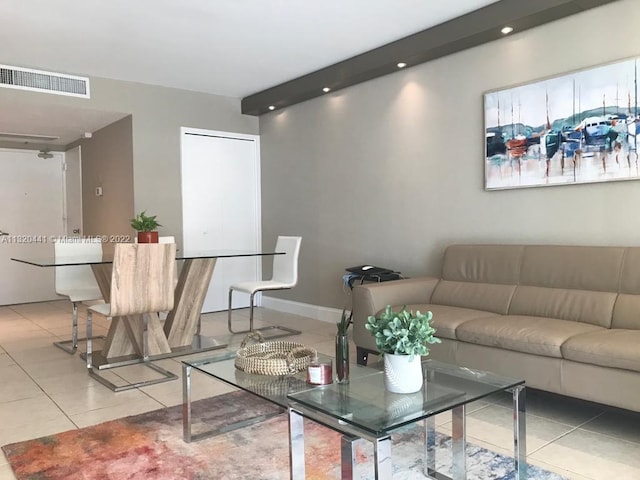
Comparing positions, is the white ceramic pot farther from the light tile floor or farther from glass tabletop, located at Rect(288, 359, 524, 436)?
the light tile floor

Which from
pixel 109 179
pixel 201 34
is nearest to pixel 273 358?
pixel 201 34

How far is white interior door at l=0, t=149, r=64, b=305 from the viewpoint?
Answer: 7.15 meters

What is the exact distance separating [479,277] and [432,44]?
1.84 m

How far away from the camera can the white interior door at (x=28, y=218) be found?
7.15 meters

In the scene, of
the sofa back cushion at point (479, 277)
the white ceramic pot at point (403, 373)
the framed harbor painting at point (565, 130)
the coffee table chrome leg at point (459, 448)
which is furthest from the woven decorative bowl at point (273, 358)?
the framed harbor painting at point (565, 130)

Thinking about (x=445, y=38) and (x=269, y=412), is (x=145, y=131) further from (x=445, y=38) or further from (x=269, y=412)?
(x=269, y=412)

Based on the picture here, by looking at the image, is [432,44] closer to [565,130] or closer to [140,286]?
[565,130]

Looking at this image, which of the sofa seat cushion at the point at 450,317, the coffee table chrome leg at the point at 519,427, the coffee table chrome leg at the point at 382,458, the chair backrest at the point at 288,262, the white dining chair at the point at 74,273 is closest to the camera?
the coffee table chrome leg at the point at 382,458

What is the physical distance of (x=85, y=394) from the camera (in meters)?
3.23

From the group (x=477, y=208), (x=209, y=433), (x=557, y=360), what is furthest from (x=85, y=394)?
(x=477, y=208)

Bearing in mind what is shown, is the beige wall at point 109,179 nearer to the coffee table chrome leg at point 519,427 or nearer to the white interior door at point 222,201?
the white interior door at point 222,201

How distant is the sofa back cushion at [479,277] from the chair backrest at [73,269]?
3.07 meters

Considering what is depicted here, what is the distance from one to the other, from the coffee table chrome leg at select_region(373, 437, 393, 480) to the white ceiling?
9.85ft

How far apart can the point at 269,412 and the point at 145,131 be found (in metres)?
3.76
